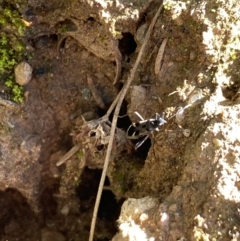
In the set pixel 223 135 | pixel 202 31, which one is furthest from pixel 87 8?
pixel 223 135

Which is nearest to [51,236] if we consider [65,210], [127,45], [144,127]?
[65,210]

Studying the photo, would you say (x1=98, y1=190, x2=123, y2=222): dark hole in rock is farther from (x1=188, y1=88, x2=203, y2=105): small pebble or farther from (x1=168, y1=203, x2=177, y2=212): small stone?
(x1=188, y1=88, x2=203, y2=105): small pebble

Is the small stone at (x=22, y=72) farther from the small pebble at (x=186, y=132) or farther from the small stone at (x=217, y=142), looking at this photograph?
the small stone at (x=217, y=142)

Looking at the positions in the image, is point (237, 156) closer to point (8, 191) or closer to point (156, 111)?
point (156, 111)

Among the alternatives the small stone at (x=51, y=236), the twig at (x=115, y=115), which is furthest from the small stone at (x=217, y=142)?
the small stone at (x=51, y=236)

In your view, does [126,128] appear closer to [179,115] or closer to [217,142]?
[179,115]

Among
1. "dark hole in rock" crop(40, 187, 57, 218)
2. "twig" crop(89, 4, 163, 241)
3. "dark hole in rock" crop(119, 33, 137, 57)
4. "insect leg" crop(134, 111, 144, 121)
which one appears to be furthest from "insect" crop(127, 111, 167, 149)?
"dark hole in rock" crop(40, 187, 57, 218)

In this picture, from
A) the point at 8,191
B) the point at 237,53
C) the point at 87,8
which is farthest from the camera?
the point at 8,191
